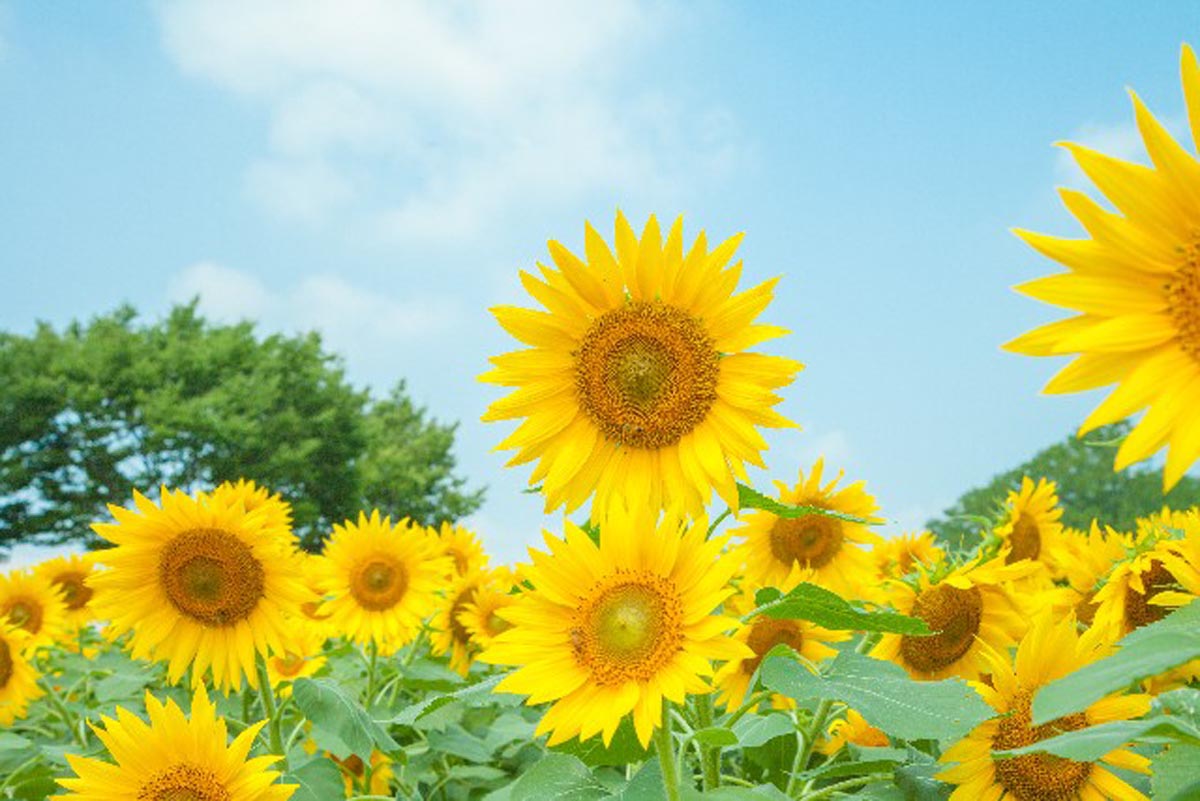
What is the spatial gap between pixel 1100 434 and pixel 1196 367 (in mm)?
27241

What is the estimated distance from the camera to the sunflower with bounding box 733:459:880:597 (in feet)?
15.9

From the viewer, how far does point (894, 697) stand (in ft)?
7.79

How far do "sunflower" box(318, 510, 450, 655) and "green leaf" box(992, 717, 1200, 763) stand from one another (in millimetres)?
4198

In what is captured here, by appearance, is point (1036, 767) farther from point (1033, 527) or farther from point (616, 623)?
point (1033, 527)

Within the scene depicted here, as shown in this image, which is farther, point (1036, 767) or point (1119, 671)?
point (1036, 767)

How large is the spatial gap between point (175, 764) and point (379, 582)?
9.68 feet

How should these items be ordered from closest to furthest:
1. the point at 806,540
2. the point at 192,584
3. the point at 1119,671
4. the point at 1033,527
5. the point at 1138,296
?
the point at 1119,671, the point at 1138,296, the point at 192,584, the point at 806,540, the point at 1033,527

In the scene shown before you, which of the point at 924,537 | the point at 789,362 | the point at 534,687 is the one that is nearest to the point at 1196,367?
the point at 789,362

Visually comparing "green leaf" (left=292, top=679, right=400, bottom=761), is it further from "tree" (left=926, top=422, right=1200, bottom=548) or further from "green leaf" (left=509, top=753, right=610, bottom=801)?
"tree" (left=926, top=422, right=1200, bottom=548)

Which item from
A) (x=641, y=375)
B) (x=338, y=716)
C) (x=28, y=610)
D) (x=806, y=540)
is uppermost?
(x=28, y=610)

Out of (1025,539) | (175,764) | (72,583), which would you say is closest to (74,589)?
(72,583)

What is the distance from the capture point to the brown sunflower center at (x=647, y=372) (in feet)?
8.89

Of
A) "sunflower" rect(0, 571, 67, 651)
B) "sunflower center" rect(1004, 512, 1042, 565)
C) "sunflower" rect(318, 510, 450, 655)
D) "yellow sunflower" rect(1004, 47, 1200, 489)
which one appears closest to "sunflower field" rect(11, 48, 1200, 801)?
"yellow sunflower" rect(1004, 47, 1200, 489)

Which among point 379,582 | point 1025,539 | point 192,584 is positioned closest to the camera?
point 192,584
